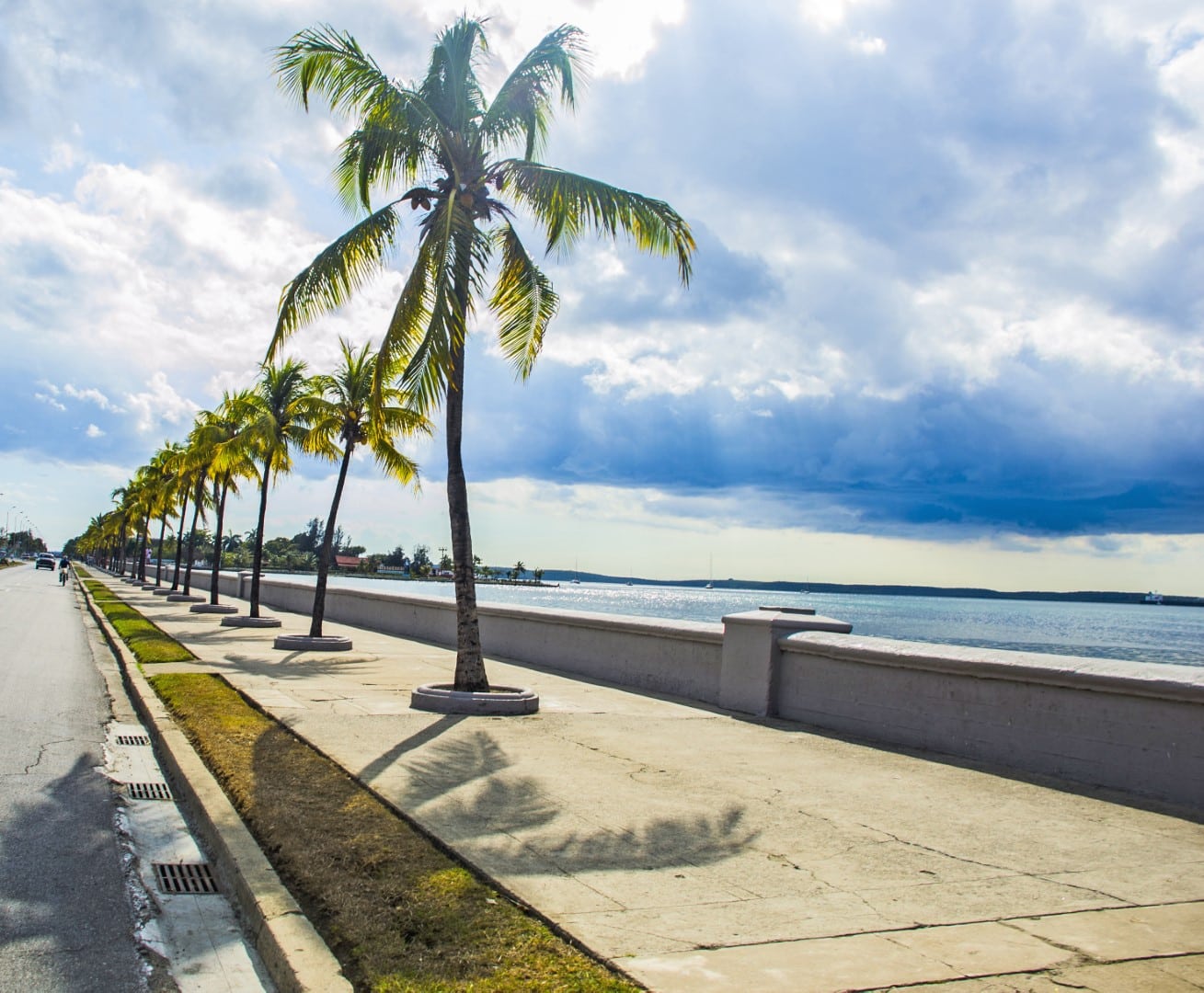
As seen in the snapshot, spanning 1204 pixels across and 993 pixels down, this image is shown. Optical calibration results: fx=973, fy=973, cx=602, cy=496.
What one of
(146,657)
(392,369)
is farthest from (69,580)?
(392,369)

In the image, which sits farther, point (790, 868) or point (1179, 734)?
point (1179, 734)

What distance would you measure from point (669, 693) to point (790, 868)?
7921mm

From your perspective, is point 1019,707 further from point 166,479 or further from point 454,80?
point 166,479

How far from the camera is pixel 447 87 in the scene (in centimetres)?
1173

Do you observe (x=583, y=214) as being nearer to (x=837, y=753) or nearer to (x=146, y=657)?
(x=837, y=753)

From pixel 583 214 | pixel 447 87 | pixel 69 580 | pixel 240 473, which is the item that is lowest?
pixel 69 580

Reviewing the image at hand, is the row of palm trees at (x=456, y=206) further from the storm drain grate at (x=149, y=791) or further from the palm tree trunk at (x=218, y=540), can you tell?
the palm tree trunk at (x=218, y=540)

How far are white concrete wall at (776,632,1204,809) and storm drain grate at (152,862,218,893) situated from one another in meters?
5.99

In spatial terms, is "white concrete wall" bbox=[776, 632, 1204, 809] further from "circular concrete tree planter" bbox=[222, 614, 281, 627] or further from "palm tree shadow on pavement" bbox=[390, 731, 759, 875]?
"circular concrete tree planter" bbox=[222, 614, 281, 627]

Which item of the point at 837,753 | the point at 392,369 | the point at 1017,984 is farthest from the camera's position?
the point at 392,369

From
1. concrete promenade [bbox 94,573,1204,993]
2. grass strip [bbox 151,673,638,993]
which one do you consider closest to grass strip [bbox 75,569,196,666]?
concrete promenade [bbox 94,573,1204,993]

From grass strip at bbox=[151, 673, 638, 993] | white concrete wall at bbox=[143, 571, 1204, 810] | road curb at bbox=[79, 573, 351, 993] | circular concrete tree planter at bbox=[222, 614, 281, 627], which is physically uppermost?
white concrete wall at bbox=[143, 571, 1204, 810]

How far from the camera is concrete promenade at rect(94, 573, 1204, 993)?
383 centimetres

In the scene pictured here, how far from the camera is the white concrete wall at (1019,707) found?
6957 millimetres
